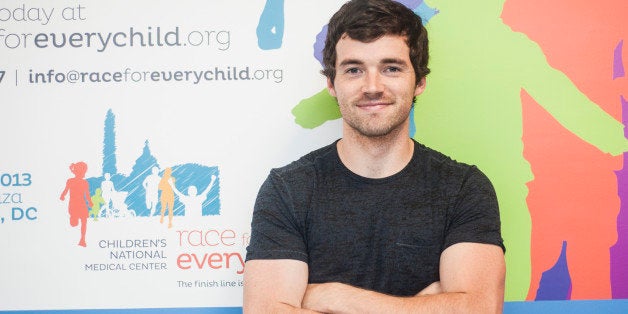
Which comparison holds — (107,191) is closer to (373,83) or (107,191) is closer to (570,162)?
(373,83)

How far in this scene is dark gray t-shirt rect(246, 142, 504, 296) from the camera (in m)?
1.79

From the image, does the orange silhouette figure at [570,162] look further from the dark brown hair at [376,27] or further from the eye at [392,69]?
the eye at [392,69]

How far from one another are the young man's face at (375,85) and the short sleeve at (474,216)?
1.01 ft

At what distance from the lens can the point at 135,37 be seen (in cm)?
225

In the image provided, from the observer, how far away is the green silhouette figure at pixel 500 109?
2.23 m

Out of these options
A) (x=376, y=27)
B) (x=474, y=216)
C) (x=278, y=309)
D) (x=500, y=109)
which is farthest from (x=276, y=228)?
(x=500, y=109)

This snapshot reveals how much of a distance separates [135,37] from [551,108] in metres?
1.63

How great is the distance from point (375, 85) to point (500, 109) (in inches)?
26.4

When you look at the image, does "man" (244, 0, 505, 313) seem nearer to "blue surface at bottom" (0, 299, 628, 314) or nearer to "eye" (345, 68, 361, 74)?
"eye" (345, 68, 361, 74)

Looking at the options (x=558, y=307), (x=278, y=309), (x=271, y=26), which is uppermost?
(x=271, y=26)

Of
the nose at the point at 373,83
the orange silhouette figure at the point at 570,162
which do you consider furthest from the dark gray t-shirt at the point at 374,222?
the orange silhouette figure at the point at 570,162

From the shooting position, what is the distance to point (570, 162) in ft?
7.32

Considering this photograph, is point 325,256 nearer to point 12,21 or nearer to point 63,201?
point 63,201

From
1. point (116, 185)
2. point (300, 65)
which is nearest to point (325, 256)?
point (300, 65)
